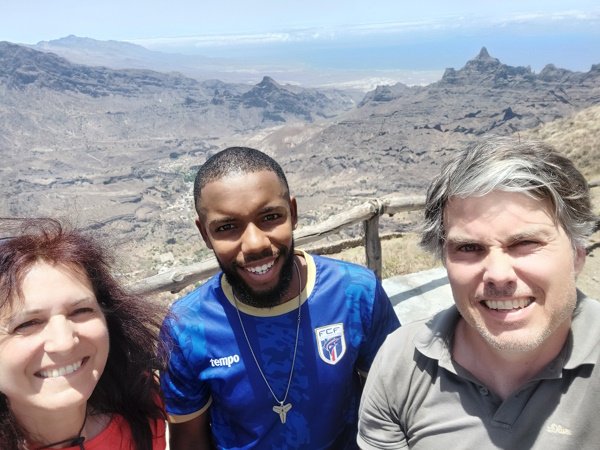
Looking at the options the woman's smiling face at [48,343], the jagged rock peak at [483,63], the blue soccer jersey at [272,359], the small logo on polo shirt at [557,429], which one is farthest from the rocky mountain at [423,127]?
the woman's smiling face at [48,343]

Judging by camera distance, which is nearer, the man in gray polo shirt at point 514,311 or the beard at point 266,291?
the man in gray polo shirt at point 514,311

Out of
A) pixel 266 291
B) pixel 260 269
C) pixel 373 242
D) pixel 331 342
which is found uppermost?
pixel 260 269

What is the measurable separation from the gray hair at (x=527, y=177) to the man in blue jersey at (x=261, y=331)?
78 cm

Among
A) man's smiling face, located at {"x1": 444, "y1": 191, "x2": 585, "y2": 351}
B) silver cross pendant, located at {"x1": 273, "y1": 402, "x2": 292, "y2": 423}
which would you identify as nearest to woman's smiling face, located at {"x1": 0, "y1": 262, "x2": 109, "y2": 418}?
silver cross pendant, located at {"x1": 273, "y1": 402, "x2": 292, "y2": 423}

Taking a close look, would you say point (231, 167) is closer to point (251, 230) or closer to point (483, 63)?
point (251, 230)

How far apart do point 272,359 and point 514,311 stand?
106 cm

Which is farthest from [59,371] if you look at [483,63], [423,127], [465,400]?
[483,63]

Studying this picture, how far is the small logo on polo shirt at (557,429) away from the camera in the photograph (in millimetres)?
1440

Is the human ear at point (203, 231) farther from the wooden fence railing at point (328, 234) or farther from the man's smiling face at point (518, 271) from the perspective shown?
the wooden fence railing at point (328, 234)

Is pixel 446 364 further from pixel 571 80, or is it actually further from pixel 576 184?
pixel 571 80

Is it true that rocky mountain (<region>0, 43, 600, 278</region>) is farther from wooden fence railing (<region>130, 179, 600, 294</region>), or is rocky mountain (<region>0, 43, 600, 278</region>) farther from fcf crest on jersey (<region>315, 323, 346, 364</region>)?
fcf crest on jersey (<region>315, 323, 346, 364</region>)

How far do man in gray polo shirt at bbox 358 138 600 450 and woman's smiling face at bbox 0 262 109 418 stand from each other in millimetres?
1138

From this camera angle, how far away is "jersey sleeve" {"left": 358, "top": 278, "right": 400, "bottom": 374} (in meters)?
2.27

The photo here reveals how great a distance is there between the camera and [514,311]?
148cm
